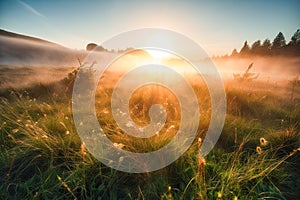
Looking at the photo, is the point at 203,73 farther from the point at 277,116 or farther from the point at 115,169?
the point at 115,169

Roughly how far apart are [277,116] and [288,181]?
244 centimetres

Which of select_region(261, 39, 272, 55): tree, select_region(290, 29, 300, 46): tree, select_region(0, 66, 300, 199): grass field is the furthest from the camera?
select_region(261, 39, 272, 55): tree

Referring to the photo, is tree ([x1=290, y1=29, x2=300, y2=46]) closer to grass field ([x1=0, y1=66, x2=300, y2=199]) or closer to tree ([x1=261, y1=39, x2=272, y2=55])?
tree ([x1=261, y1=39, x2=272, y2=55])

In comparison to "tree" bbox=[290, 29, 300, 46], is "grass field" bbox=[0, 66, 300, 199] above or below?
below

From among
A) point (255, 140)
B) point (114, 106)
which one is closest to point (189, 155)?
point (255, 140)

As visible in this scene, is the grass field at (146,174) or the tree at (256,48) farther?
the tree at (256,48)

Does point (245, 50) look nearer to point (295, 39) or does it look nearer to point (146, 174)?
point (295, 39)

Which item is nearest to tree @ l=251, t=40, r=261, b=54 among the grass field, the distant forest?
the distant forest

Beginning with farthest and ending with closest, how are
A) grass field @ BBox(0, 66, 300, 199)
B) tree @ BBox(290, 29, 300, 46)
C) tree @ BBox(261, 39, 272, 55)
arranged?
1. tree @ BBox(261, 39, 272, 55)
2. tree @ BBox(290, 29, 300, 46)
3. grass field @ BBox(0, 66, 300, 199)

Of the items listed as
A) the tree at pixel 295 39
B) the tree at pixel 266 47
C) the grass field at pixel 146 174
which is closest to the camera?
the grass field at pixel 146 174

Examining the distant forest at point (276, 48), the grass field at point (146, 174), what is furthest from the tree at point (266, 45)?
the grass field at point (146, 174)

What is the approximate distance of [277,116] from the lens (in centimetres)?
372

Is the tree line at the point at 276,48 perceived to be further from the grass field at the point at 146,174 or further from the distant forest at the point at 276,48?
the grass field at the point at 146,174

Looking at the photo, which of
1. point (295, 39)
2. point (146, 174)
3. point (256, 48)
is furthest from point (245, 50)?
point (146, 174)
